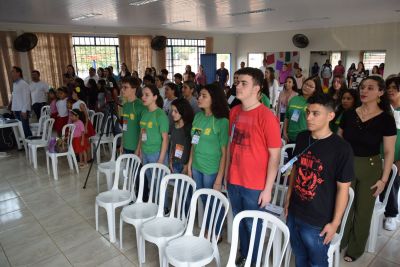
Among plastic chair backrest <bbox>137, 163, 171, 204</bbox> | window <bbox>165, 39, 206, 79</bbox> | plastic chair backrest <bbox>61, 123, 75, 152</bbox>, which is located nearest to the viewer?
plastic chair backrest <bbox>137, 163, 171, 204</bbox>

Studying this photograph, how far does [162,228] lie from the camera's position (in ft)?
7.31

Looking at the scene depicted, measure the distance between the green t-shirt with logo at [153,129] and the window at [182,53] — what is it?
8.07m

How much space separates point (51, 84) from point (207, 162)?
7.11m

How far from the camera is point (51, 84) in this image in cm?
806

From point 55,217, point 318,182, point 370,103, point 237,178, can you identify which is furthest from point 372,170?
point 55,217

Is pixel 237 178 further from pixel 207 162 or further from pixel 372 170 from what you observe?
pixel 372 170

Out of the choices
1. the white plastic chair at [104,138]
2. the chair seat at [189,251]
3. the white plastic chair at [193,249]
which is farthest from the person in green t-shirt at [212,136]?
the white plastic chair at [104,138]

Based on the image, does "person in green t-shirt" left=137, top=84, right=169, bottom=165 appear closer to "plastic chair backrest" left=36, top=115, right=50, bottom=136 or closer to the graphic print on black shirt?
the graphic print on black shirt

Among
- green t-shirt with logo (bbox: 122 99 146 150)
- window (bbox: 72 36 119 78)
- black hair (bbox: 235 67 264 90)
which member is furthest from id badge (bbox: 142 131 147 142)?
window (bbox: 72 36 119 78)

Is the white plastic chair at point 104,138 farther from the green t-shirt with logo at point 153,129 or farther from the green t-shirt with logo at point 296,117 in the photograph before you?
the green t-shirt with logo at point 296,117

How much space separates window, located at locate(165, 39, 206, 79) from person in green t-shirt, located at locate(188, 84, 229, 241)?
28.1 ft

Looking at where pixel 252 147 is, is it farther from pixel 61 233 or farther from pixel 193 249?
pixel 61 233

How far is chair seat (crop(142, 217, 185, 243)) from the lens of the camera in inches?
83.9

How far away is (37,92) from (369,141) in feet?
21.0
